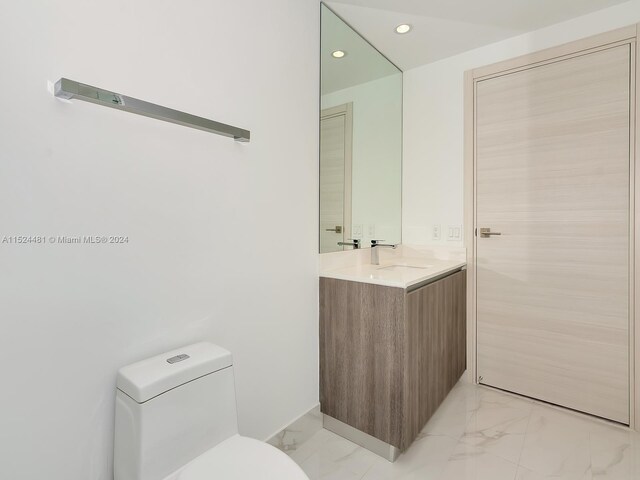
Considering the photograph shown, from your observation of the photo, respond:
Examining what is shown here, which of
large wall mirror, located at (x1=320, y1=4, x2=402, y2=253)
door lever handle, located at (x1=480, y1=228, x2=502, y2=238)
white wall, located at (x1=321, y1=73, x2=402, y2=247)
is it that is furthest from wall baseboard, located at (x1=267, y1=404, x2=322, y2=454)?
door lever handle, located at (x1=480, y1=228, x2=502, y2=238)

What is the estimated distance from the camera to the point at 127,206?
105 cm

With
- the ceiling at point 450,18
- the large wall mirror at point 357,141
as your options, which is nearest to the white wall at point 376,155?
the large wall mirror at point 357,141

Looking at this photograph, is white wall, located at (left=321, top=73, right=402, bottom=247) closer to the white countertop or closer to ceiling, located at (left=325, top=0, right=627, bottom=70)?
the white countertop

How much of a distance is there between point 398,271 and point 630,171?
1.33 meters

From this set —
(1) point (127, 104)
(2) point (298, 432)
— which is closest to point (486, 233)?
(2) point (298, 432)

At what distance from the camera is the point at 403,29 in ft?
6.70

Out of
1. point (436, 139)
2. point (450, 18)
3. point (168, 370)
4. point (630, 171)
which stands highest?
point (450, 18)

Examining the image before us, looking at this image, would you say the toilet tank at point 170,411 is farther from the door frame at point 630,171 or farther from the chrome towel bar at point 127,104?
the door frame at point 630,171

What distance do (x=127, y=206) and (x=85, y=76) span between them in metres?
0.38

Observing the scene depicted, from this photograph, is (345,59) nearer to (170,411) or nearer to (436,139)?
(436,139)

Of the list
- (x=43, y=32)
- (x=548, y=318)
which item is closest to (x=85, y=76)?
(x=43, y=32)

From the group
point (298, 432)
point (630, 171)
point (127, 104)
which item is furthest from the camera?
point (630, 171)

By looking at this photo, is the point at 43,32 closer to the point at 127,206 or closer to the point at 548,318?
the point at 127,206

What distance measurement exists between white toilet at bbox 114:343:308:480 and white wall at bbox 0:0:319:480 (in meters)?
0.11
